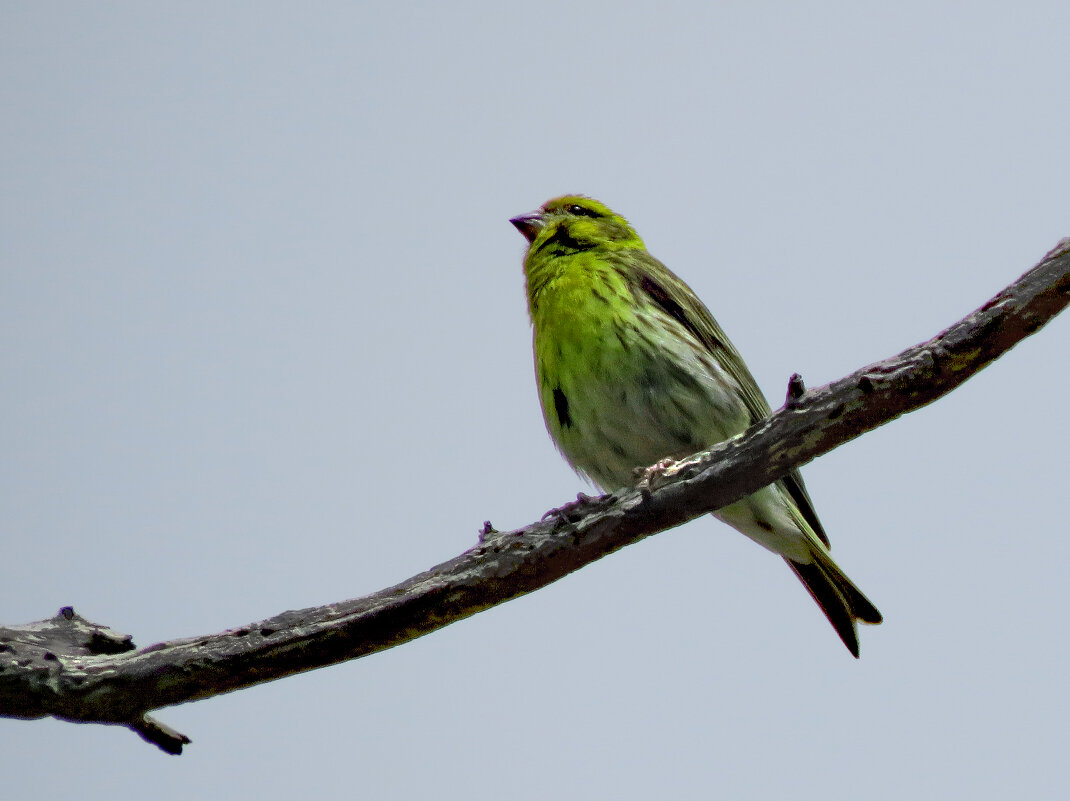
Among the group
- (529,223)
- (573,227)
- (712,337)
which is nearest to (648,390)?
(712,337)

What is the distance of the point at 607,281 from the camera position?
5.67 meters

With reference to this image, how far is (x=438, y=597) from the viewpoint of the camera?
409cm

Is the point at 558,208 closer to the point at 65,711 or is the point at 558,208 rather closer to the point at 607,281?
the point at 607,281

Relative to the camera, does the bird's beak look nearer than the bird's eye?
Yes

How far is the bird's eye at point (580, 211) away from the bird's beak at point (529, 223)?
0.21 m

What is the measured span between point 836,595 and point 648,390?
1571 millimetres

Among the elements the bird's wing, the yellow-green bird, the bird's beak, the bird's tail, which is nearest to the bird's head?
the bird's beak

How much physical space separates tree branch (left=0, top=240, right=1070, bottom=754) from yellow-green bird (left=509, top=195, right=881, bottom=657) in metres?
1.01

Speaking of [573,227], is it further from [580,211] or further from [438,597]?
[438,597]

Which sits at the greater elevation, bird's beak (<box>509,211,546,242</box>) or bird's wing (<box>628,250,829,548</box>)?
bird's beak (<box>509,211,546,242</box>)

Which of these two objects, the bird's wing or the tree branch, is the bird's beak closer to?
the bird's wing

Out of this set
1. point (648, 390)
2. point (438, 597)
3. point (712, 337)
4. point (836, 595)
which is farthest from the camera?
point (712, 337)

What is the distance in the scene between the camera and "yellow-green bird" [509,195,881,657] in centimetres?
528

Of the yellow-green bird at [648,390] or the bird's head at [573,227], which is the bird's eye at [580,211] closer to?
the bird's head at [573,227]
